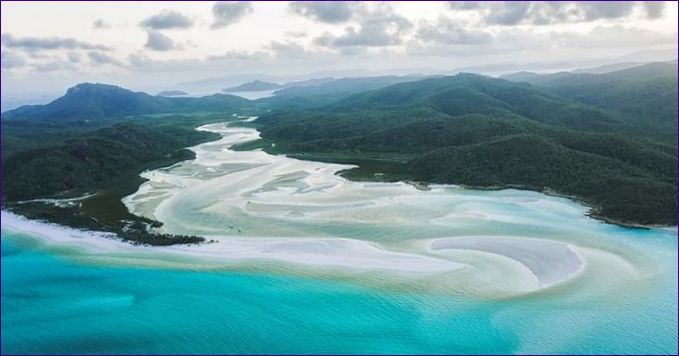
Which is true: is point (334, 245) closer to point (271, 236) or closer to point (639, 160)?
point (271, 236)

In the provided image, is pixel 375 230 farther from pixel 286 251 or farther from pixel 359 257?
pixel 286 251

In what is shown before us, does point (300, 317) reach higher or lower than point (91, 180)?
A: lower

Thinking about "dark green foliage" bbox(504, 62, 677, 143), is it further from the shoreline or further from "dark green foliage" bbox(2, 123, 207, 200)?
"dark green foliage" bbox(2, 123, 207, 200)

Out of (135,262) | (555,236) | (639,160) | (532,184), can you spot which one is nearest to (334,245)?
(135,262)

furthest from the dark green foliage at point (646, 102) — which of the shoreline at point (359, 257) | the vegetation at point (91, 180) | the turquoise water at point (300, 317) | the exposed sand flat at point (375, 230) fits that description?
the vegetation at point (91, 180)

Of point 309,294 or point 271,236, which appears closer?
point 309,294

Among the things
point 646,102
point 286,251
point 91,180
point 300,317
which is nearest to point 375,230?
point 286,251

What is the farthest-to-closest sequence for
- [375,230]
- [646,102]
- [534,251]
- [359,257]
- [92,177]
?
[646,102], [92,177], [375,230], [534,251], [359,257]
